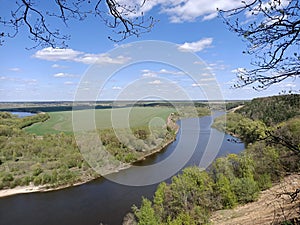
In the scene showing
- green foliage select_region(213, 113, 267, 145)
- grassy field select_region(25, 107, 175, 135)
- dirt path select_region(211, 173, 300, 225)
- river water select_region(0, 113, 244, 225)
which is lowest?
river water select_region(0, 113, 244, 225)

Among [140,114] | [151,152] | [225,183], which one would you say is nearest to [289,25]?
[225,183]

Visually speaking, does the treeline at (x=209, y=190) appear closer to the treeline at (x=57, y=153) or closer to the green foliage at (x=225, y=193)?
the green foliage at (x=225, y=193)

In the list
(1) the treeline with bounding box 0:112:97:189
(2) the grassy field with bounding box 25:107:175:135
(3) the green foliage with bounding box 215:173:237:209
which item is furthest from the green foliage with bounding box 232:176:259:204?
(2) the grassy field with bounding box 25:107:175:135

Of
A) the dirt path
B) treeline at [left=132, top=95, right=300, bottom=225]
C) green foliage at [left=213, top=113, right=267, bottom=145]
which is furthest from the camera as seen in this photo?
treeline at [left=132, top=95, right=300, bottom=225]

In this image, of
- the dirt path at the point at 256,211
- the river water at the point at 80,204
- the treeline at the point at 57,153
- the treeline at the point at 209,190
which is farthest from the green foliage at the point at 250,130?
the treeline at the point at 57,153

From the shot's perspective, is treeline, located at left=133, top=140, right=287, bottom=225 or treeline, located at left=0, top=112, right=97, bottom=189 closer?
treeline, located at left=133, top=140, right=287, bottom=225

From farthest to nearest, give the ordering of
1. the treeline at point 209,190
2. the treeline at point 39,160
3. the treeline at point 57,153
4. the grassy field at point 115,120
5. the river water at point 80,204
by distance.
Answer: the grassy field at point 115,120 → the treeline at point 57,153 → the treeline at point 39,160 → the river water at point 80,204 → the treeline at point 209,190

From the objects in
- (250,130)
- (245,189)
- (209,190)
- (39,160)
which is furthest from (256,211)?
(39,160)

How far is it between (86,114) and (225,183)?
1556 centimetres

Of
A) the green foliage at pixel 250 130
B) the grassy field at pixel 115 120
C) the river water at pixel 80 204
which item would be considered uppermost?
the green foliage at pixel 250 130

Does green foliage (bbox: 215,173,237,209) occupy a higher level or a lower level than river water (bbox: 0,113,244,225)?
higher

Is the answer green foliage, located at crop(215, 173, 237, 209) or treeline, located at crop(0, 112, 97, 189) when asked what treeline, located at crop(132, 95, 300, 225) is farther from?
treeline, located at crop(0, 112, 97, 189)

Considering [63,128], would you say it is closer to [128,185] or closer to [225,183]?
[128,185]

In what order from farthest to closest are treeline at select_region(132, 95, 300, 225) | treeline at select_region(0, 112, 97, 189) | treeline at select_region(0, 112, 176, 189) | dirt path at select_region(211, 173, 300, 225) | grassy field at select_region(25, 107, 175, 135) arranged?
grassy field at select_region(25, 107, 175, 135), treeline at select_region(0, 112, 176, 189), treeline at select_region(0, 112, 97, 189), treeline at select_region(132, 95, 300, 225), dirt path at select_region(211, 173, 300, 225)
